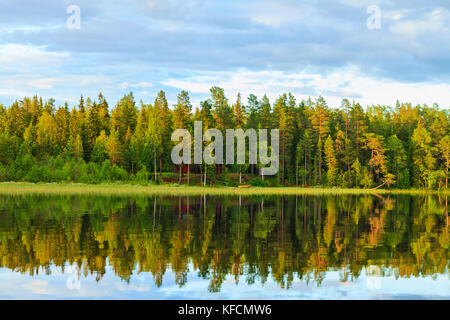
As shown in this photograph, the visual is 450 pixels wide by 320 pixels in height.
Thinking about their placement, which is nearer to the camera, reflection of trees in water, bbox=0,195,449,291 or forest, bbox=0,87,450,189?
reflection of trees in water, bbox=0,195,449,291

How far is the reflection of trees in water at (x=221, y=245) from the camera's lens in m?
16.4

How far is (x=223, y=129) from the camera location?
104 m

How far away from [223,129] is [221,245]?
8357 cm

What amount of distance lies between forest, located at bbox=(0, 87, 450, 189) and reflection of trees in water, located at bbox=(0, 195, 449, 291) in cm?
5449

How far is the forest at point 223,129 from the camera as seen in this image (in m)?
92.6

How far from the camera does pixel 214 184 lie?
309ft

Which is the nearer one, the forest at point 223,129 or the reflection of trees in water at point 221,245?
the reflection of trees in water at point 221,245

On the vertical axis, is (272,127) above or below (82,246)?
above

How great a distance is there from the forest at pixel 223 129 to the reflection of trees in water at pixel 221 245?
54491 mm

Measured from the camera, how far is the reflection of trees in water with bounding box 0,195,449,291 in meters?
16.4
